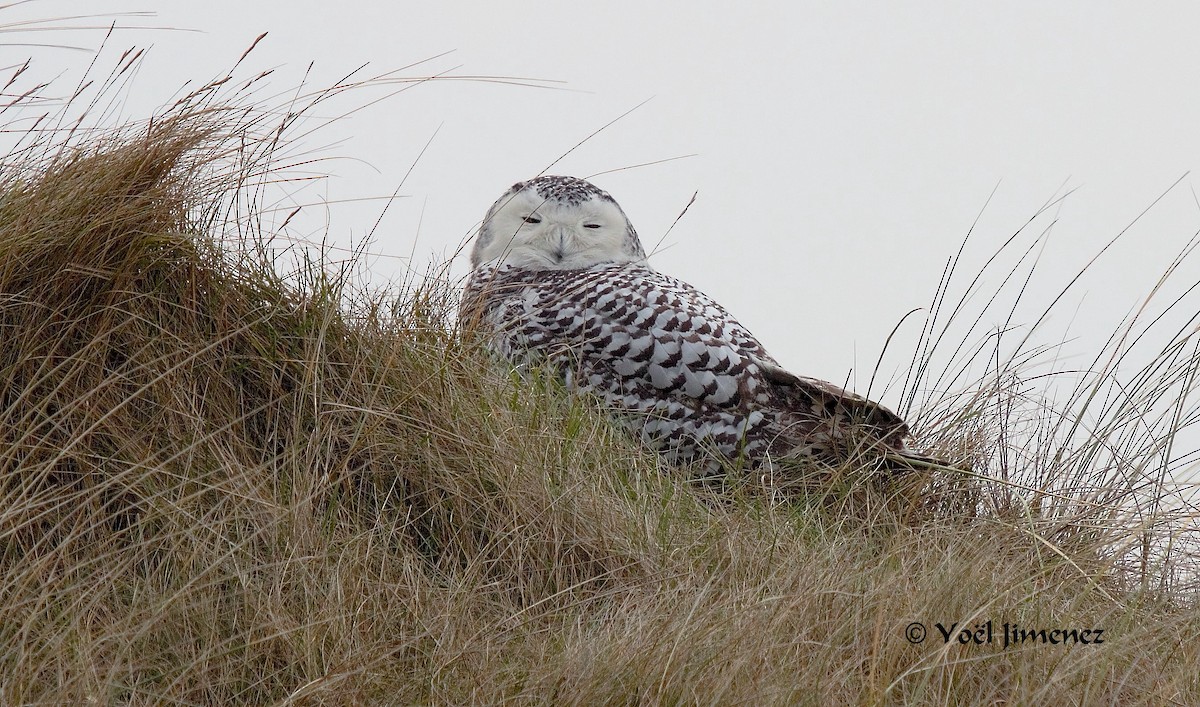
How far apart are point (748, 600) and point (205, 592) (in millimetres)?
1258

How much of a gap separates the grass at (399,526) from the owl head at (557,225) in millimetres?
881

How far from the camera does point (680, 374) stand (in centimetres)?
452

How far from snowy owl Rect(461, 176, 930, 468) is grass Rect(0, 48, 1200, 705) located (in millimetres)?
161

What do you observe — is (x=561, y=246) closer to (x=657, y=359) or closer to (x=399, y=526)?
(x=657, y=359)

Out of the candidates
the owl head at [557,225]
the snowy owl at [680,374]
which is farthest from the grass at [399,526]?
the owl head at [557,225]

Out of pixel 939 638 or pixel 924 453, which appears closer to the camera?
pixel 939 638

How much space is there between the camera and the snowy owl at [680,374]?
4.39 m

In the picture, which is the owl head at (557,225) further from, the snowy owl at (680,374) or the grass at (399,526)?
the grass at (399,526)

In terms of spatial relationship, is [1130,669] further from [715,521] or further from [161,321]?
[161,321]

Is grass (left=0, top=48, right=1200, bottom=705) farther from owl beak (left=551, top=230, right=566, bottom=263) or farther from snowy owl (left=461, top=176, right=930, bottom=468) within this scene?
owl beak (left=551, top=230, right=566, bottom=263)

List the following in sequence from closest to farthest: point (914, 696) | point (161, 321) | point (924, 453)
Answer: point (914, 696) < point (161, 321) < point (924, 453)

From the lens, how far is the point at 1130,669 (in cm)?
283

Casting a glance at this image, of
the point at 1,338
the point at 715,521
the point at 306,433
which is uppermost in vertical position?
the point at 1,338

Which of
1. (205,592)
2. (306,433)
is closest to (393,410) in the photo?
(306,433)
